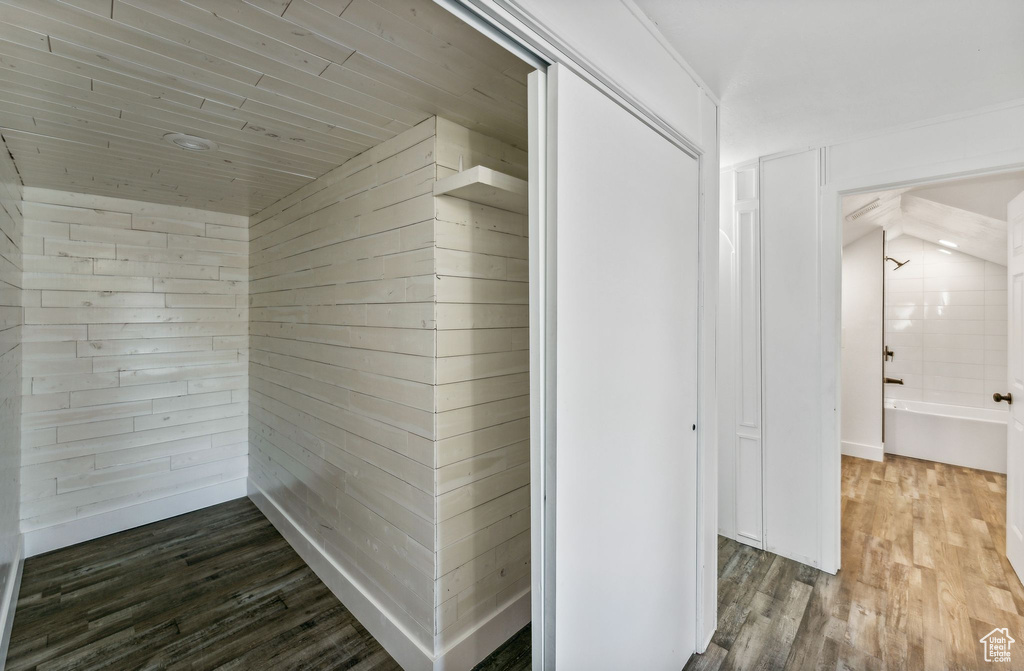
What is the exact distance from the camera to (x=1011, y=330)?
239 centimetres

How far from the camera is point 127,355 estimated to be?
288 cm

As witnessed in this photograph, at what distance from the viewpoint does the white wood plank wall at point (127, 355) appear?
2605mm

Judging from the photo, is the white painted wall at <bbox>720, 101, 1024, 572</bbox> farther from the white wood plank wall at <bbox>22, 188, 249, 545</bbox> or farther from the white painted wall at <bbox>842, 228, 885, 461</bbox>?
the white wood plank wall at <bbox>22, 188, 249, 545</bbox>

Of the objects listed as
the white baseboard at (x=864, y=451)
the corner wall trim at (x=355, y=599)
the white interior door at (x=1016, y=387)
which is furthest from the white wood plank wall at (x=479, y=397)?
the white baseboard at (x=864, y=451)

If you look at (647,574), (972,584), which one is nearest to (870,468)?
(972,584)

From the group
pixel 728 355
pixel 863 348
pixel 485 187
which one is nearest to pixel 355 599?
pixel 485 187

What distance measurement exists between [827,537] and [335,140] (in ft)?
10.3

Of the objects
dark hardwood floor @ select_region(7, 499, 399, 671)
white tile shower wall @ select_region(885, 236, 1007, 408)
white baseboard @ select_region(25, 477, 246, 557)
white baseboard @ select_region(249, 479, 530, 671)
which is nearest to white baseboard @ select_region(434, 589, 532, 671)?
white baseboard @ select_region(249, 479, 530, 671)

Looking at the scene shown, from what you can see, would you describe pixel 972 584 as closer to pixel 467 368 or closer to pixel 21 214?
pixel 467 368

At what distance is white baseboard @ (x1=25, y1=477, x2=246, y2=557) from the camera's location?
8.59ft

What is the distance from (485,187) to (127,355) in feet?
9.31

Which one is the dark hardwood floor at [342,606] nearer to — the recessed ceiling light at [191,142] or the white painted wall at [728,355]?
the white painted wall at [728,355]

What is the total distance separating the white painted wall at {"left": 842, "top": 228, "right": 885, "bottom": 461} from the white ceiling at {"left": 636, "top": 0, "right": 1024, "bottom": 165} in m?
2.80

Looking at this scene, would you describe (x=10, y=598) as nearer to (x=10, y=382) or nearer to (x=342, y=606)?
(x=10, y=382)
